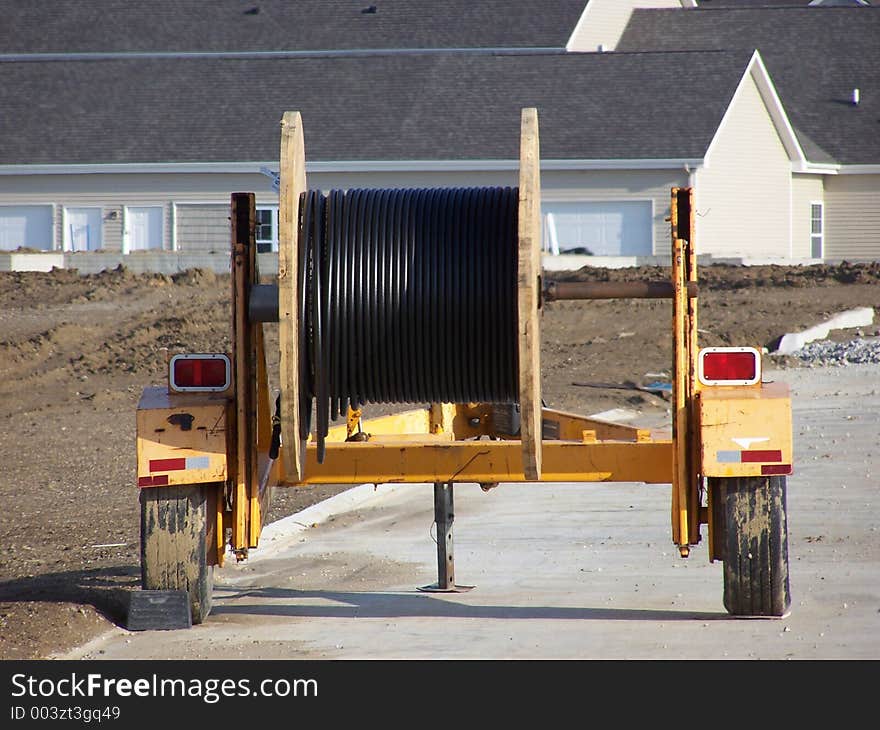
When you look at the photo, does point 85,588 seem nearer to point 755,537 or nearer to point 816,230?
point 755,537

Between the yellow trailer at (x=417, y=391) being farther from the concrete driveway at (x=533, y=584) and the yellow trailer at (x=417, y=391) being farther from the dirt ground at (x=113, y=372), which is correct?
the dirt ground at (x=113, y=372)

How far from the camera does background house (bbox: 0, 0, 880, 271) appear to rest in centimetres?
3550

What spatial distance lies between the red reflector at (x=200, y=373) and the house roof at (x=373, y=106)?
28.6 meters

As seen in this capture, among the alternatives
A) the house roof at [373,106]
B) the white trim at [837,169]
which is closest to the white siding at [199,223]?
the house roof at [373,106]

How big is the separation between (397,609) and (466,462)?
0.94 meters

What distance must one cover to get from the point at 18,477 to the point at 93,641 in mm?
6443

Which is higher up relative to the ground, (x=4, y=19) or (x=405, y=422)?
(x=4, y=19)

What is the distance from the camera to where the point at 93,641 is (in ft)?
22.1

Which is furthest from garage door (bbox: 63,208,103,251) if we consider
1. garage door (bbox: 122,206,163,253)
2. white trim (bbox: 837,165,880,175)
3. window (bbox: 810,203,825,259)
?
white trim (bbox: 837,165,880,175)

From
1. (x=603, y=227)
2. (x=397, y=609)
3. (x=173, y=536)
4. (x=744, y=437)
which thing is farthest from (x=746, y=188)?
(x=173, y=536)

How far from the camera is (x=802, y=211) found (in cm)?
3816

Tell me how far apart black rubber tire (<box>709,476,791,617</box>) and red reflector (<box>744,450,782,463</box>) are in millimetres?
134

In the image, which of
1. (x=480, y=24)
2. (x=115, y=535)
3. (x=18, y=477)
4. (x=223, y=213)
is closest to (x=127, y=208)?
(x=223, y=213)

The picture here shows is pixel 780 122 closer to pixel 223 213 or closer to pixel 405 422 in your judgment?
pixel 223 213
